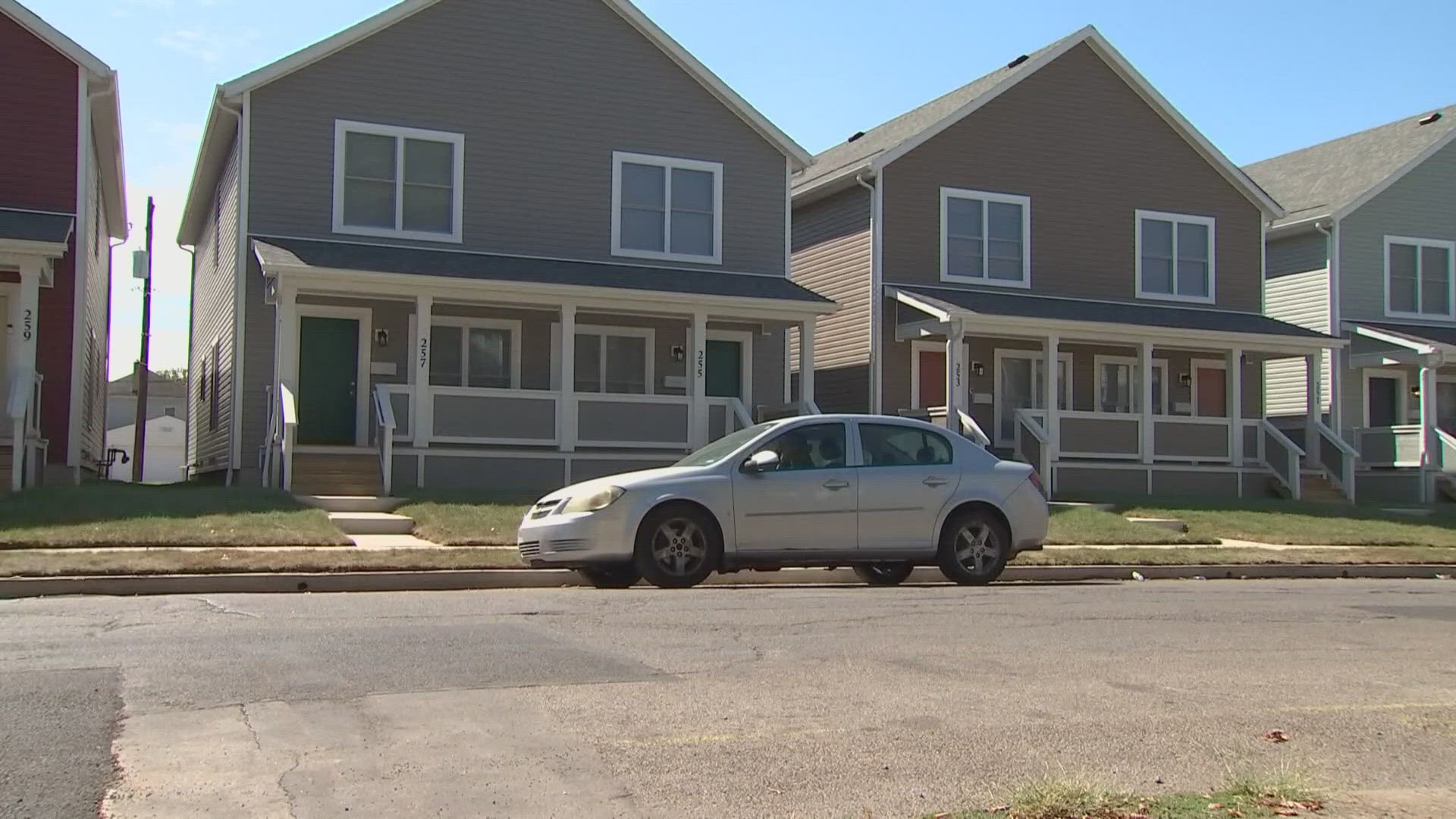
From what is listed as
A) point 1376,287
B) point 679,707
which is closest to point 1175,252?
point 1376,287

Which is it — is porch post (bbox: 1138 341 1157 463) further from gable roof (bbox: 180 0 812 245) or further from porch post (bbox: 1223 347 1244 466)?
gable roof (bbox: 180 0 812 245)

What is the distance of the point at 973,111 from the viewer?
26.8m

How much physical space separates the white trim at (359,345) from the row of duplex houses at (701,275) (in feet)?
0.17

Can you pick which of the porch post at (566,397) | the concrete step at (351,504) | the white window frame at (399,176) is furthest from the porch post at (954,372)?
the concrete step at (351,504)

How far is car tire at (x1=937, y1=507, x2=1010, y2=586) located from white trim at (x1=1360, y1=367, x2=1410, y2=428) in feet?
65.1

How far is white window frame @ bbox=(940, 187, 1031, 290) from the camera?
2659cm

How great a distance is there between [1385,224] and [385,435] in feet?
72.3

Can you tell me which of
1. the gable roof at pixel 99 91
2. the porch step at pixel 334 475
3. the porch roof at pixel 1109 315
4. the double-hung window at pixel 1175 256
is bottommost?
the porch step at pixel 334 475

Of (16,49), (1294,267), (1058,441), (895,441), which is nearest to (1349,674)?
(895,441)

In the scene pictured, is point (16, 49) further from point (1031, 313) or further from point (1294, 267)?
point (1294, 267)

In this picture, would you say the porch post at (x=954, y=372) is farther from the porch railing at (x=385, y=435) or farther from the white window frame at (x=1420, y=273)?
the white window frame at (x=1420, y=273)

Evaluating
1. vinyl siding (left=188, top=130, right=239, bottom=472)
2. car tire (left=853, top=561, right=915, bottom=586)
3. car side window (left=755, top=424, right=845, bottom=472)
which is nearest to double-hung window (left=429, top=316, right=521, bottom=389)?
vinyl siding (left=188, top=130, right=239, bottom=472)

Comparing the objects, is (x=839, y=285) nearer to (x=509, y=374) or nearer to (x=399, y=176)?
(x=509, y=374)

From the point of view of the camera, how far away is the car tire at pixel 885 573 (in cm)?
1378
